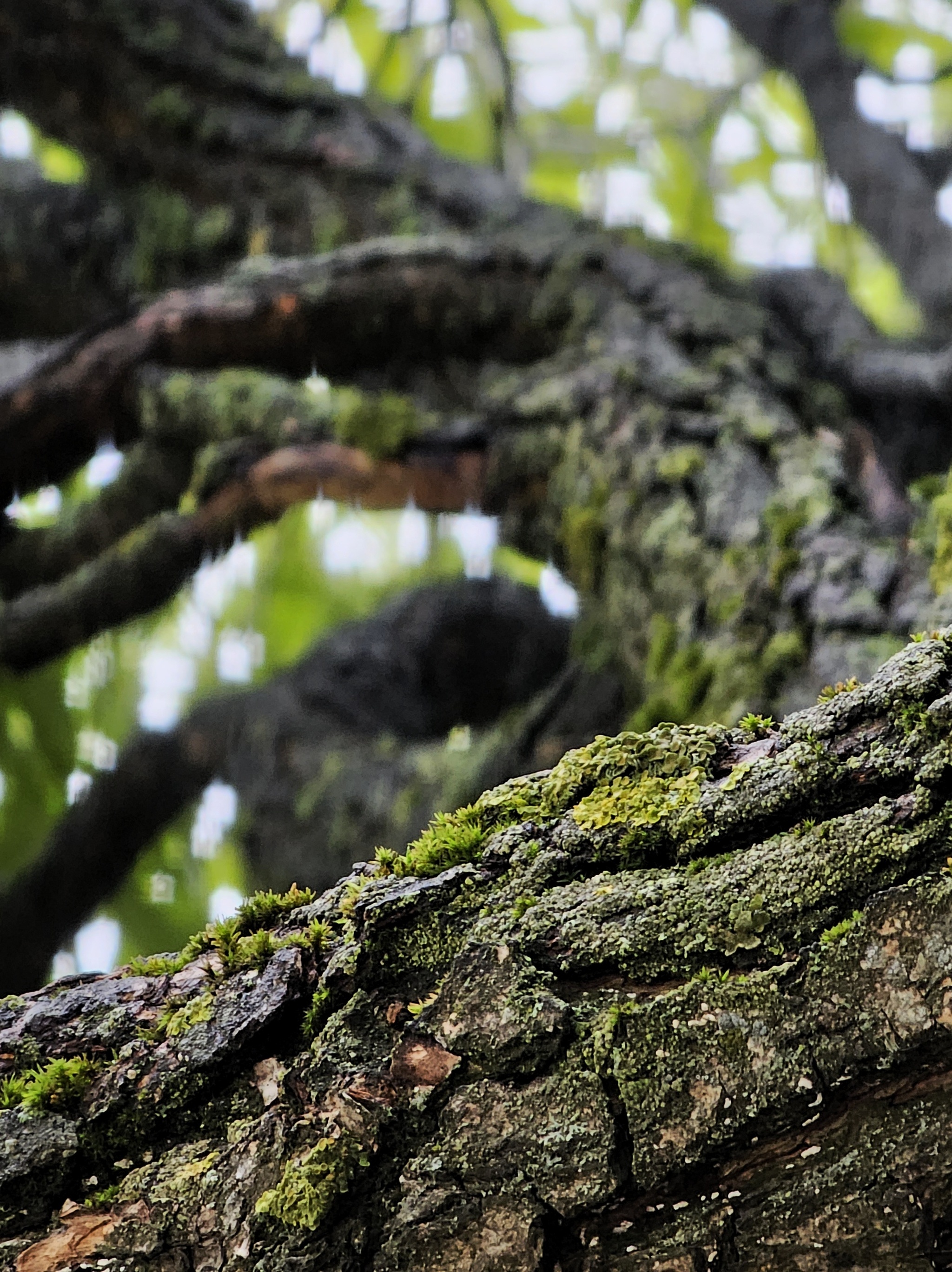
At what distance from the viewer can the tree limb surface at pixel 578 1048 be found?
78cm

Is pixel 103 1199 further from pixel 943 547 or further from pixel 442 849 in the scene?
pixel 943 547

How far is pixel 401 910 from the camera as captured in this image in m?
0.93

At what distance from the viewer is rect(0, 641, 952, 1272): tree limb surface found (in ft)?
2.55

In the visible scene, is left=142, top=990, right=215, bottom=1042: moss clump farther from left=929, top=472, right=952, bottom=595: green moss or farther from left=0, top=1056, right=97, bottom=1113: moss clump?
left=929, top=472, right=952, bottom=595: green moss

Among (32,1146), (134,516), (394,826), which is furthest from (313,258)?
(32,1146)

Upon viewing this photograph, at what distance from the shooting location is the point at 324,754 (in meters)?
3.93

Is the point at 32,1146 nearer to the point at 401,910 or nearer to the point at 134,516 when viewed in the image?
the point at 401,910

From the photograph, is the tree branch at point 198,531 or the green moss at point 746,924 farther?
the tree branch at point 198,531

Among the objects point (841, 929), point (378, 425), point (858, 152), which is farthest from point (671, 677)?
point (858, 152)

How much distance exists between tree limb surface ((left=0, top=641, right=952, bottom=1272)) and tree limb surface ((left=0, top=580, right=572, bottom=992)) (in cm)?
238

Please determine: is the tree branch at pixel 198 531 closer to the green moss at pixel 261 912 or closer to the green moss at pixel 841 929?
the green moss at pixel 261 912

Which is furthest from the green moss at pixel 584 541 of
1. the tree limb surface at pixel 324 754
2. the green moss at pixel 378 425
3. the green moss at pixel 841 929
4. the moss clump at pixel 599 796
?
the green moss at pixel 841 929

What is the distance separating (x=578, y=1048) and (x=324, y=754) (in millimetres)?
3152

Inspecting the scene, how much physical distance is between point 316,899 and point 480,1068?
257mm
